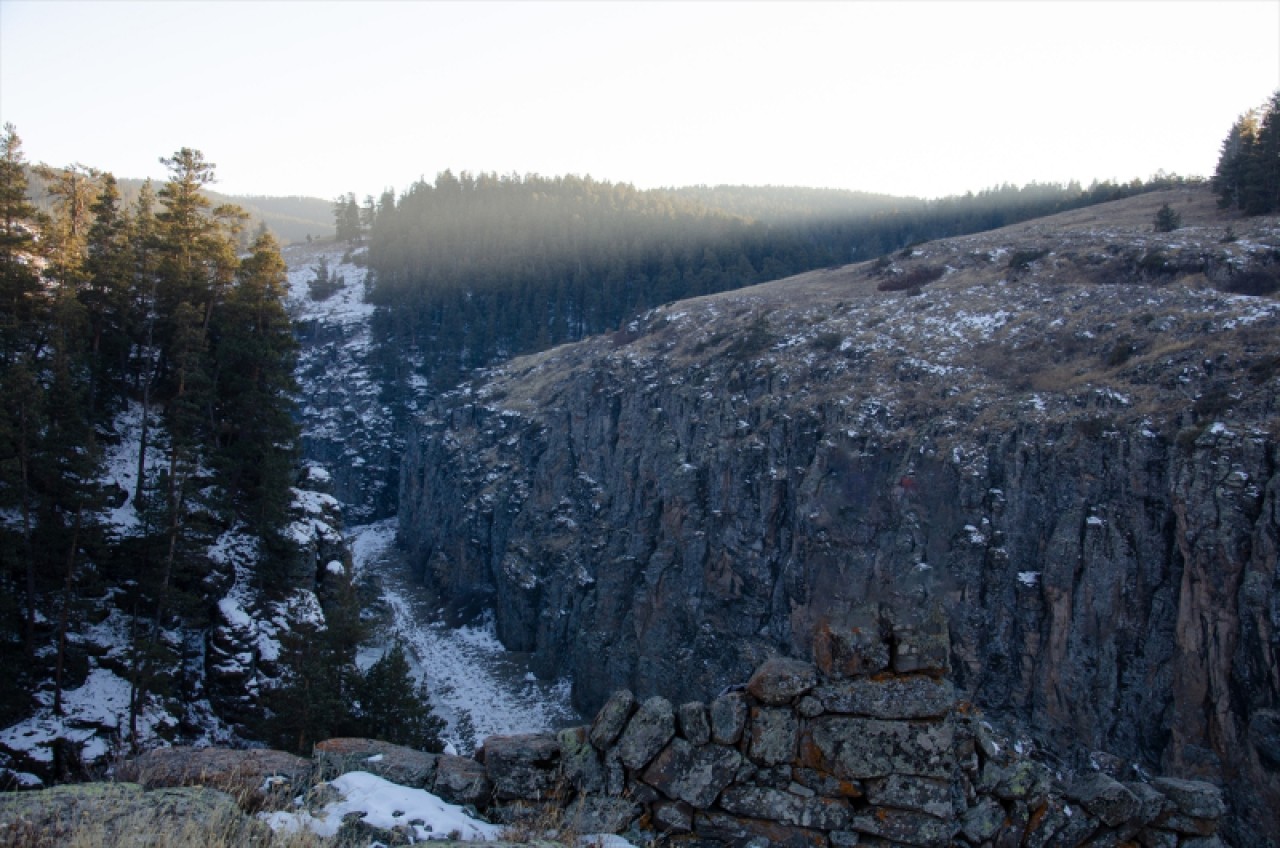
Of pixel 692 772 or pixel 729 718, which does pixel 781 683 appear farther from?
pixel 692 772

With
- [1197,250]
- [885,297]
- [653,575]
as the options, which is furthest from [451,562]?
[1197,250]

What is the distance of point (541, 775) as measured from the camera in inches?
302

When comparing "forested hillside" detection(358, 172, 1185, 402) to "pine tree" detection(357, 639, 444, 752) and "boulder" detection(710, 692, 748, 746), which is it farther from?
"boulder" detection(710, 692, 748, 746)

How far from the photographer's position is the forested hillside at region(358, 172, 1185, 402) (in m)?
81.8

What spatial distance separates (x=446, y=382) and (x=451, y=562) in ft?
102

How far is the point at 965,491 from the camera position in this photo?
26.0 metres

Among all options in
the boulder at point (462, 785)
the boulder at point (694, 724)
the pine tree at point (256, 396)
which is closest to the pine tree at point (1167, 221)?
the pine tree at point (256, 396)

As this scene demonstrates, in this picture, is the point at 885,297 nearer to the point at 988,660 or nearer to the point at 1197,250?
the point at 1197,250

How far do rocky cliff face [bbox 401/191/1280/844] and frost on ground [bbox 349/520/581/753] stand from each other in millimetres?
1651

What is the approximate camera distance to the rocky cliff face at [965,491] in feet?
65.8

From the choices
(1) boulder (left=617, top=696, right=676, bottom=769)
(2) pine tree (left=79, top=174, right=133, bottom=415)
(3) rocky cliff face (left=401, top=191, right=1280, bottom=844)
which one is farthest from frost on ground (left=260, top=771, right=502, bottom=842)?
(2) pine tree (left=79, top=174, right=133, bottom=415)

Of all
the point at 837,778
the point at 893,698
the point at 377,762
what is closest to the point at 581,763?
the point at 377,762

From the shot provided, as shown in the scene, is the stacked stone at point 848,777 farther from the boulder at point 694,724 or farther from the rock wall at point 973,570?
the rock wall at point 973,570

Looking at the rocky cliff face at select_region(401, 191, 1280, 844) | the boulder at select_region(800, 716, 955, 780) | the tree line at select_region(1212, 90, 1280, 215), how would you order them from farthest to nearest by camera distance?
1. the tree line at select_region(1212, 90, 1280, 215)
2. the rocky cliff face at select_region(401, 191, 1280, 844)
3. the boulder at select_region(800, 716, 955, 780)
